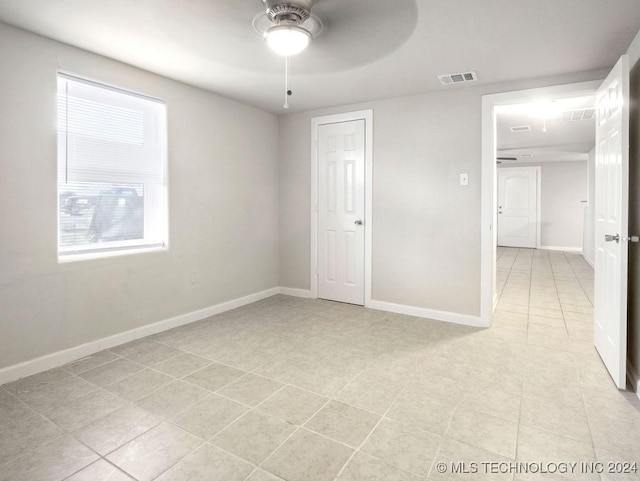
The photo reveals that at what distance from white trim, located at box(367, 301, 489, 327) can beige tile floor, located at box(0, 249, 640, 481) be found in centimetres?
18

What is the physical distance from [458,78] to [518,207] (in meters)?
7.87

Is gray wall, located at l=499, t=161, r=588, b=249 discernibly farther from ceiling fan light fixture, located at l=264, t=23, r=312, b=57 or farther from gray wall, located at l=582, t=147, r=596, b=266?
ceiling fan light fixture, located at l=264, t=23, r=312, b=57

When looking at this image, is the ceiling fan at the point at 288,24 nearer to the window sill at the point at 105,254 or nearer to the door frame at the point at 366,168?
the door frame at the point at 366,168

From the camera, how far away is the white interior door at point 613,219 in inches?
89.2

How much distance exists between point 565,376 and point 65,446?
308 centimetres

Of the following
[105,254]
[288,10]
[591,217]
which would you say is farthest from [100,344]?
[591,217]

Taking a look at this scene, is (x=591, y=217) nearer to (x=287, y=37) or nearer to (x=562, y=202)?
(x=562, y=202)

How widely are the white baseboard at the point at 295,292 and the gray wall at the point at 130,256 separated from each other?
0.47 feet

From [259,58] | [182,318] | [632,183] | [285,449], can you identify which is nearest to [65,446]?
[285,449]

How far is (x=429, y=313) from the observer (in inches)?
154

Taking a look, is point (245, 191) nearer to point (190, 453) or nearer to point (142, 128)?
point (142, 128)

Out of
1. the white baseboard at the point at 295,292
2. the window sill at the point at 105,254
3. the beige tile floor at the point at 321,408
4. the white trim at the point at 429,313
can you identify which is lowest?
the beige tile floor at the point at 321,408

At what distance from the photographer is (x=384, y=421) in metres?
2.00

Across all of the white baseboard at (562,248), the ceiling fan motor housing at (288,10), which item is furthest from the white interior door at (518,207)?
the ceiling fan motor housing at (288,10)
